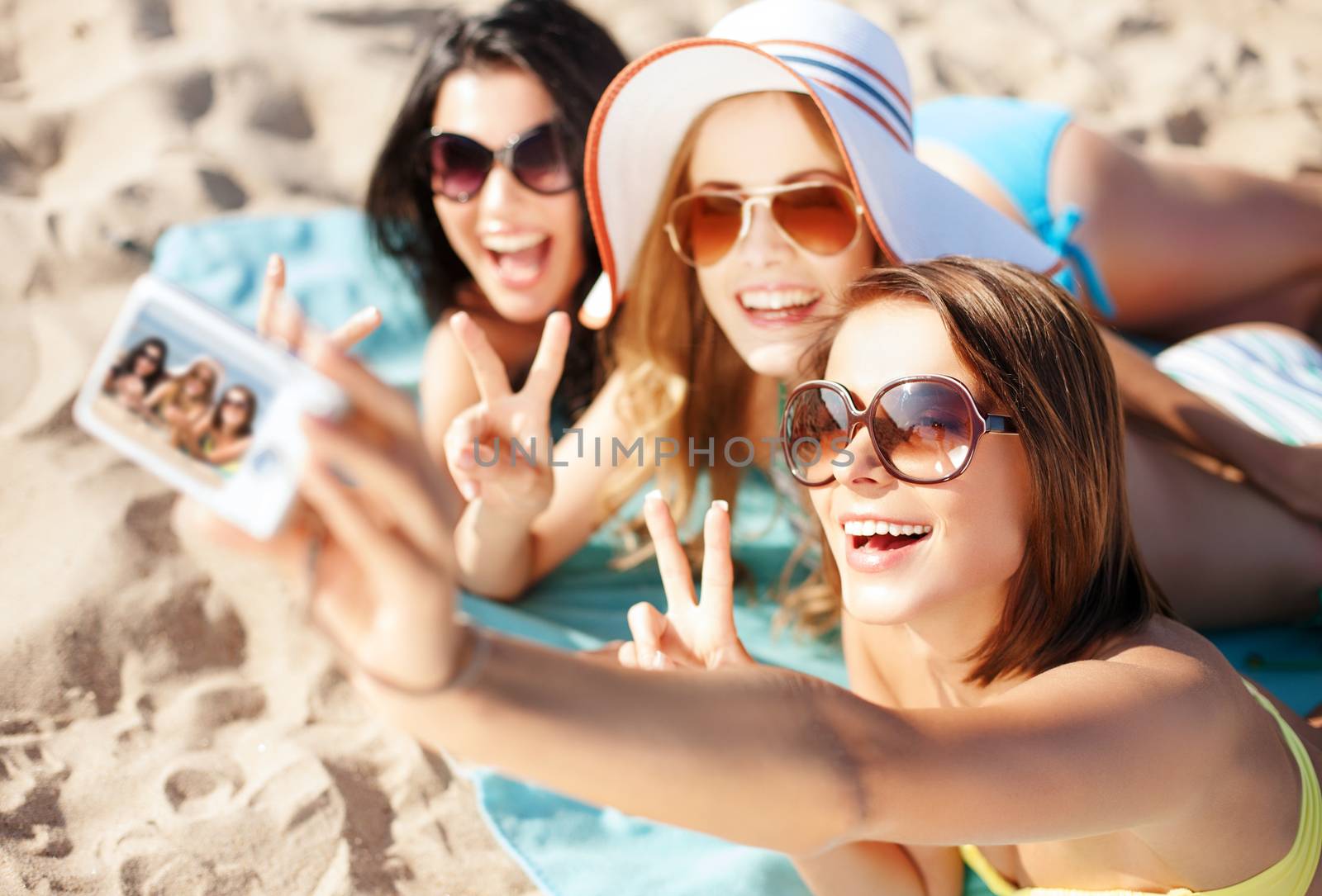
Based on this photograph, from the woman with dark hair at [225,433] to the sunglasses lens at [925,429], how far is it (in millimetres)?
836

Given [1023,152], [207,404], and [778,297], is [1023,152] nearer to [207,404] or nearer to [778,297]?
[778,297]

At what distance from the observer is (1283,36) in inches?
183

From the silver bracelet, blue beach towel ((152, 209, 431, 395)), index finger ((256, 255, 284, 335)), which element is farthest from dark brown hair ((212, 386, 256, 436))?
blue beach towel ((152, 209, 431, 395))

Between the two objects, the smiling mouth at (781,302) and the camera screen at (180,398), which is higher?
the camera screen at (180,398)

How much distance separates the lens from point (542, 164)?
9.09 feet

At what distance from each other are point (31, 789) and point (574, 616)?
1.13 meters

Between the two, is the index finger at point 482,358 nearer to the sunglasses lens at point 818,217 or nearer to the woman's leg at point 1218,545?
the sunglasses lens at point 818,217

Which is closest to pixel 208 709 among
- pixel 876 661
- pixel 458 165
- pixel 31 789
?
pixel 31 789

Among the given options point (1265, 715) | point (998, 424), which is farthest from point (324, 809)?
point (1265, 715)

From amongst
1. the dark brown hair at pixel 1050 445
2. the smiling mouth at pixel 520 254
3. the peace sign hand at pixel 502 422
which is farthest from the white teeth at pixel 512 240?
the dark brown hair at pixel 1050 445

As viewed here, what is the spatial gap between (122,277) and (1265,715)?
10.5 feet

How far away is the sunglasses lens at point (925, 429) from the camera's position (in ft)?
4.94

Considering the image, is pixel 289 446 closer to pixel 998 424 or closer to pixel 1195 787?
pixel 998 424

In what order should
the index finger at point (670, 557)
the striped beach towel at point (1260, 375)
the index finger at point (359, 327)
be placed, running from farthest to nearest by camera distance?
1. the striped beach towel at point (1260, 375)
2. the index finger at point (359, 327)
3. the index finger at point (670, 557)
